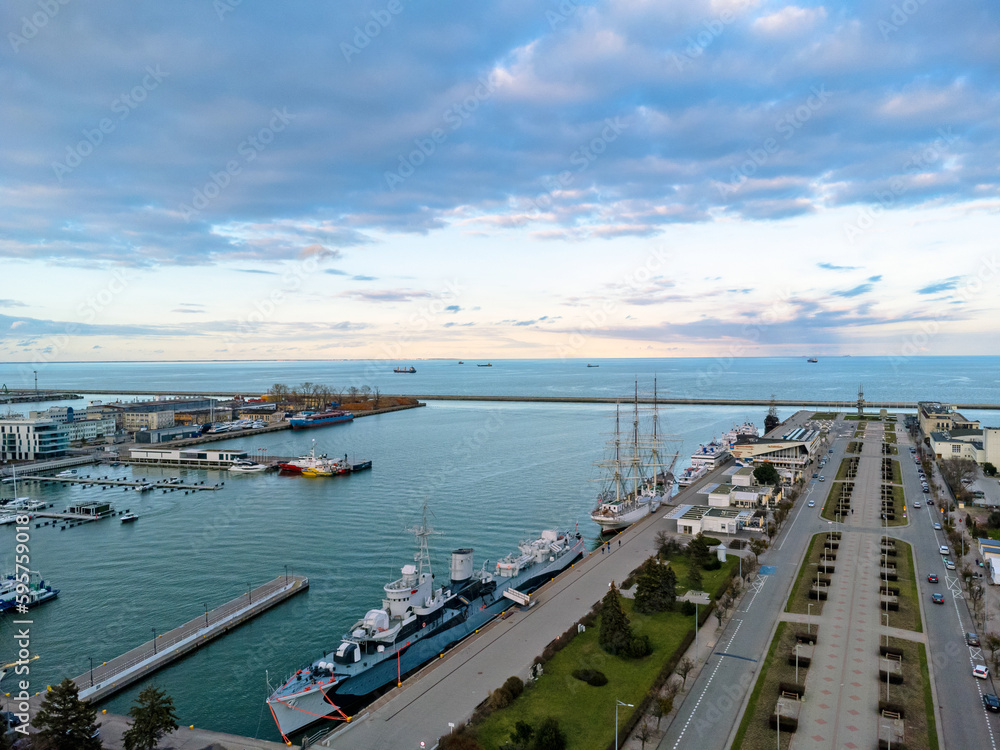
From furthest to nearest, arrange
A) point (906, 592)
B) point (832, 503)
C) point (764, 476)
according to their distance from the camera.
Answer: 1. point (764, 476)
2. point (832, 503)
3. point (906, 592)

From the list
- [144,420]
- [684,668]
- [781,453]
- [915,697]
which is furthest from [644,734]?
[144,420]

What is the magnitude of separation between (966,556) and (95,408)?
4763 inches

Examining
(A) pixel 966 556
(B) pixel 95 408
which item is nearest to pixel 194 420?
(B) pixel 95 408

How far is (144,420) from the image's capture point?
103 m

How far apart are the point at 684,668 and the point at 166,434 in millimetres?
85645

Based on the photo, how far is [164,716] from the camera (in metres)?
17.8

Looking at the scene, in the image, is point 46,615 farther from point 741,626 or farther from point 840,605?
point 840,605

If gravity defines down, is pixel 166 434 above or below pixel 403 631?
above

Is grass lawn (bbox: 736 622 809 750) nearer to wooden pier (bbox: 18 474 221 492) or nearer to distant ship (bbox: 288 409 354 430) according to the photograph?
wooden pier (bbox: 18 474 221 492)

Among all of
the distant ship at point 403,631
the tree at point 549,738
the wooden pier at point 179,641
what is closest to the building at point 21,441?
the wooden pier at point 179,641

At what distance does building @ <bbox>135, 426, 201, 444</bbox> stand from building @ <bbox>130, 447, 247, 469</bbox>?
291 inches

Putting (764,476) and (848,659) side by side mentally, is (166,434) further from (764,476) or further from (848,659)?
(848,659)

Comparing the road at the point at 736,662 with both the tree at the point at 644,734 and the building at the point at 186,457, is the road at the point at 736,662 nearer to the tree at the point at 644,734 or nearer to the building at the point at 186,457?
the tree at the point at 644,734

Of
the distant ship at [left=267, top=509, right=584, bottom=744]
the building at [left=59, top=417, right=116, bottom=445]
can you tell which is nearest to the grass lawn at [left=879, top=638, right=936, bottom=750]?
the distant ship at [left=267, top=509, right=584, bottom=744]
